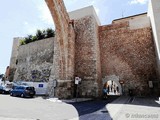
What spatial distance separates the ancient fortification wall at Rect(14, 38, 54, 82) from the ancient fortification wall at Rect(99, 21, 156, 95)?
21.3 ft

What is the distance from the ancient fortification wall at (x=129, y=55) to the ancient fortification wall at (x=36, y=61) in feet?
21.3

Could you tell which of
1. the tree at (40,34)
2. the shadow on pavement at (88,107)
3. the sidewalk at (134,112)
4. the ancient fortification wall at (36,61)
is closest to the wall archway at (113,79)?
the shadow on pavement at (88,107)

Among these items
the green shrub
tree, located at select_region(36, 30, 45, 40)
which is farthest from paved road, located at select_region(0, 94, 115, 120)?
tree, located at select_region(36, 30, 45, 40)

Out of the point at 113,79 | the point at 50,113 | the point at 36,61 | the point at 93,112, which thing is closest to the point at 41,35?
the point at 36,61

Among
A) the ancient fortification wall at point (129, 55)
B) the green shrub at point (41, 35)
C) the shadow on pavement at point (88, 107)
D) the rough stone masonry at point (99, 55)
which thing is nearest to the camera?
the shadow on pavement at point (88, 107)

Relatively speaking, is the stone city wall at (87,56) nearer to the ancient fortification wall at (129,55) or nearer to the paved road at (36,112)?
the ancient fortification wall at (129,55)

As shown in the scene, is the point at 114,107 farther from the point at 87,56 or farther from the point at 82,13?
the point at 82,13

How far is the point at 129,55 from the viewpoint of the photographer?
12.8m

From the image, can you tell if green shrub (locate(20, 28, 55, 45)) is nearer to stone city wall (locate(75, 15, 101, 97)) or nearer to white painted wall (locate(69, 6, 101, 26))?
white painted wall (locate(69, 6, 101, 26))

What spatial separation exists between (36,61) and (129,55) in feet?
36.1

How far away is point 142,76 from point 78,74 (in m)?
5.17

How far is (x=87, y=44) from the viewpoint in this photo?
41.6ft

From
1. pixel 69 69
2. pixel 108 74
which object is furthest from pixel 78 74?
pixel 108 74

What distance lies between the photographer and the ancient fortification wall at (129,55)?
12.1 m
